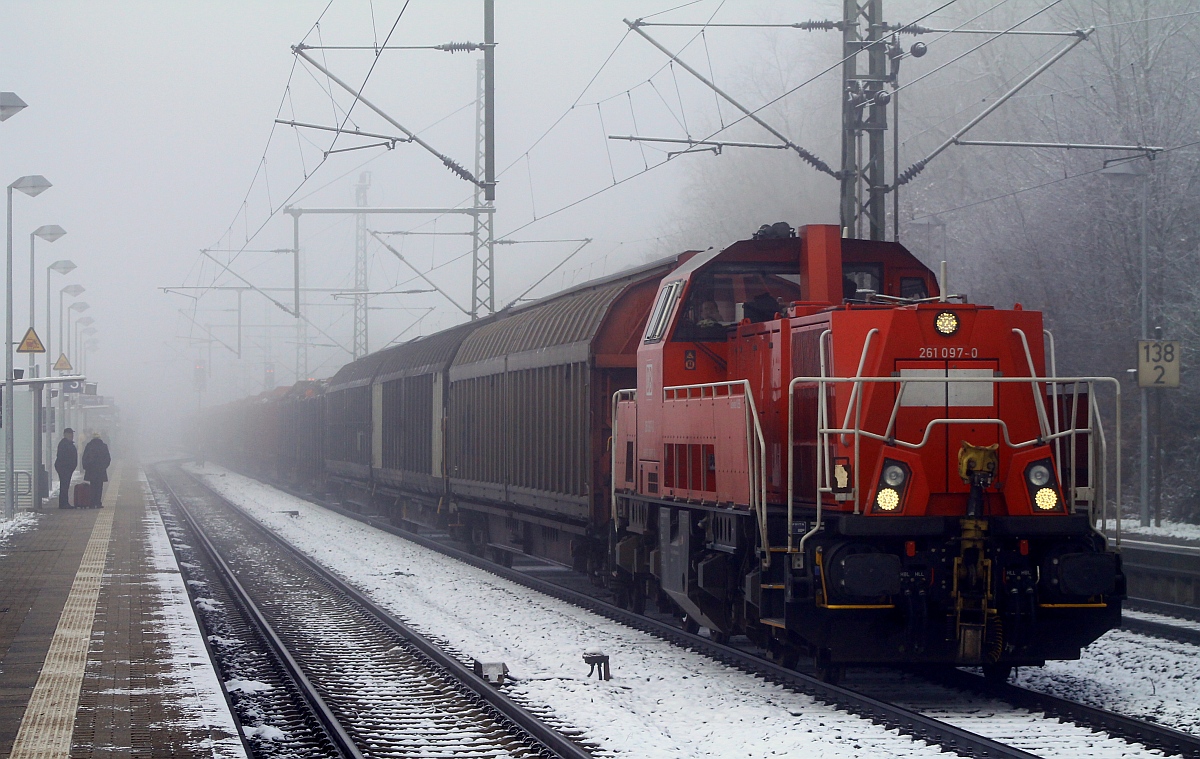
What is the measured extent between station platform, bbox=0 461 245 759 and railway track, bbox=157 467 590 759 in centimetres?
78

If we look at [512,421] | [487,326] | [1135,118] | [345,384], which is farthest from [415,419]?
[1135,118]

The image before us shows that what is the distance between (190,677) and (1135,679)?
24.1 ft

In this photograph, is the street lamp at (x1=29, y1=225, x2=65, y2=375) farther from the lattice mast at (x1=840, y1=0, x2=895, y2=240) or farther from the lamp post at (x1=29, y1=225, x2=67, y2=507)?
the lattice mast at (x1=840, y1=0, x2=895, y2=240)

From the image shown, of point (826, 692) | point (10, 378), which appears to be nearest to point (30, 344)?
point (10, 378)

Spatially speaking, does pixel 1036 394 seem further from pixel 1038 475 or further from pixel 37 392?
pixel 37 392

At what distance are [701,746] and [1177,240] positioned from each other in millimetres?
22607

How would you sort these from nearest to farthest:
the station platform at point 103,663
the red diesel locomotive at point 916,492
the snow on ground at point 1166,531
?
the station platform at point 103,663 < the red diesel locomotive at point 916,492 < the snow on ground at point 1166,531

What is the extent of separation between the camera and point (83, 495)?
107 feet

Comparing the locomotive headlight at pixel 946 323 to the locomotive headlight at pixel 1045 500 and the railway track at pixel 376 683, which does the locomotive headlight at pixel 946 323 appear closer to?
the locomotive headlight at pixel 1045 500

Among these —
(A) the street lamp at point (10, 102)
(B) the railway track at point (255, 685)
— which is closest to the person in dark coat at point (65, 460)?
(A) the street lamp at point (10, 102)

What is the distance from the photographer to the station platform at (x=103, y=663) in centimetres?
781

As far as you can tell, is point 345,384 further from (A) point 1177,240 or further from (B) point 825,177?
(B) point 825,177

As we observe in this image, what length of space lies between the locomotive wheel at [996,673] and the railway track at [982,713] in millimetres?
78

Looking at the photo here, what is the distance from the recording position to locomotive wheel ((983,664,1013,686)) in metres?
9.34
